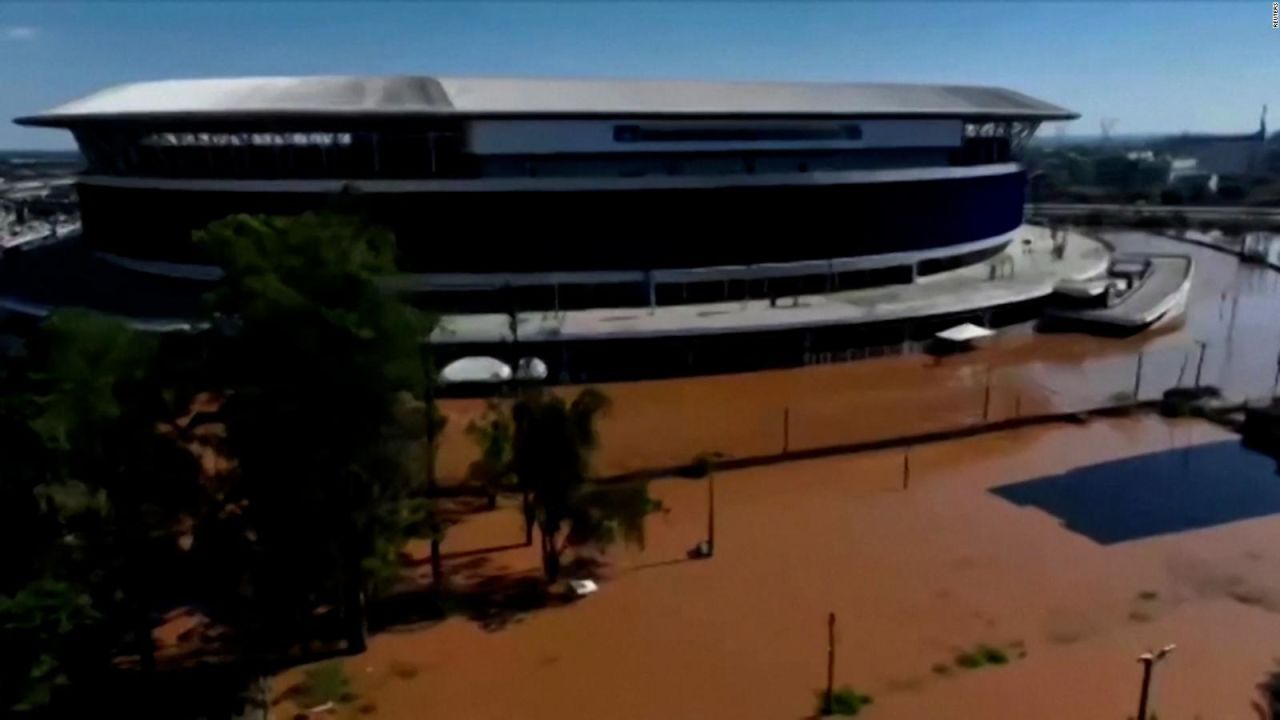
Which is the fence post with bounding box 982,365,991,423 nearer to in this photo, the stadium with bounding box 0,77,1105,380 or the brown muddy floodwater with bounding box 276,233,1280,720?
the brown muddy floodwater with bounding box 276,233,1280,720

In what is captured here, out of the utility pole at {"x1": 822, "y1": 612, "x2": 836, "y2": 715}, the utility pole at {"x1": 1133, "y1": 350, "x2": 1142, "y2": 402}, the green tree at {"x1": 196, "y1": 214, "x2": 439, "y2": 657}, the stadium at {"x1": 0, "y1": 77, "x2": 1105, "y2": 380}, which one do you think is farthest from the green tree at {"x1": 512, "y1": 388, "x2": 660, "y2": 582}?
the utility pole at {"x1": 1133, "y1": 350, "x2": 1142, "y2": 402}

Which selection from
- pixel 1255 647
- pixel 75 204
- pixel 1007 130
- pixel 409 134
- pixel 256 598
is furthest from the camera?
pixel 75 204

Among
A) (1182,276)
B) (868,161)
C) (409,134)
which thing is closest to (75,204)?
(409,134)

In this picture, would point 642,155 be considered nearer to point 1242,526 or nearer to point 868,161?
point 868,161

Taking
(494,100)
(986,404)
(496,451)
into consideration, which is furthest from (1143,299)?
(496,451)

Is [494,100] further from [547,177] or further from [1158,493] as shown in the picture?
[1158,493]

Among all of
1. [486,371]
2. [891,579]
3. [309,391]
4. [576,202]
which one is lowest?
[891,579]
